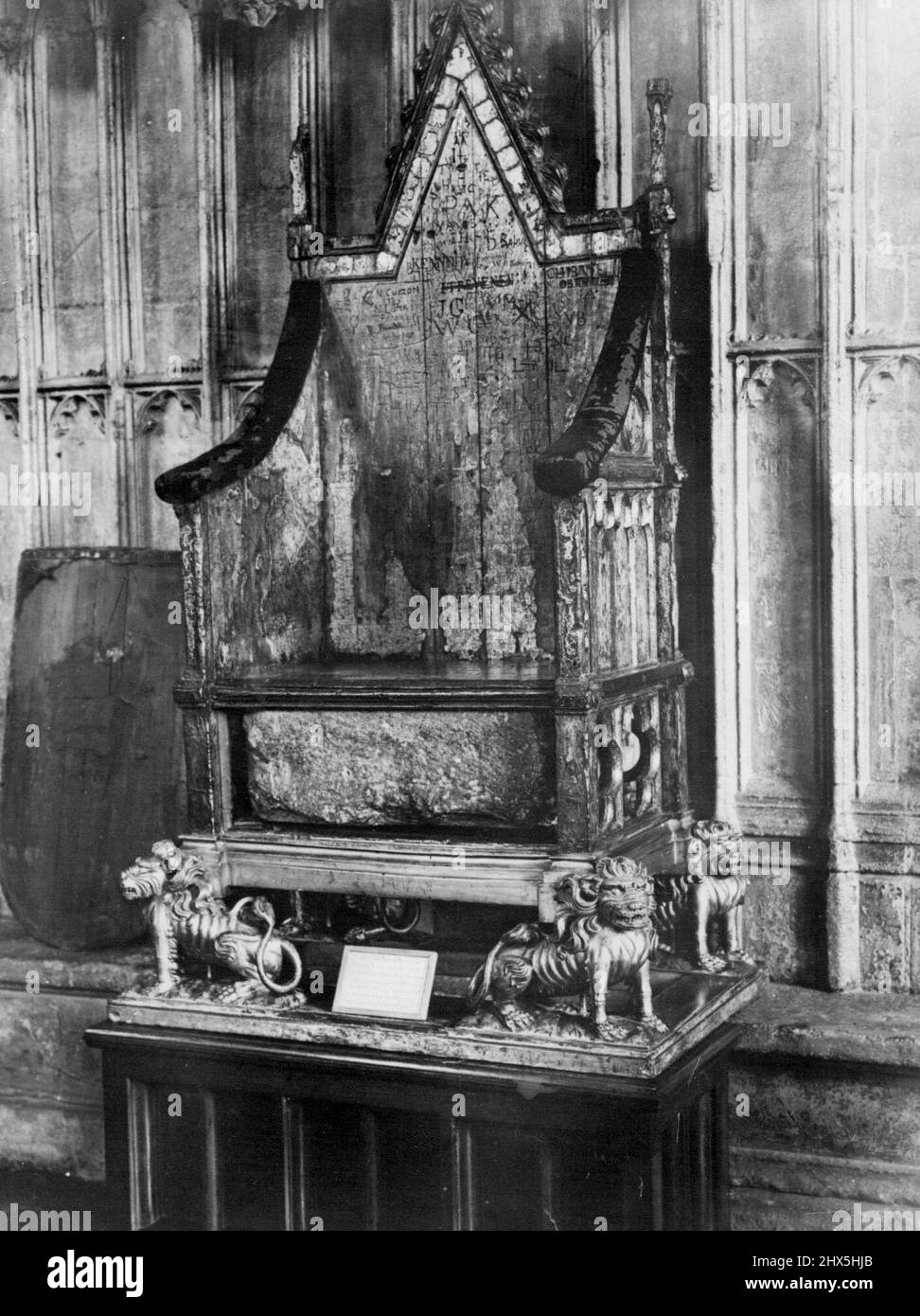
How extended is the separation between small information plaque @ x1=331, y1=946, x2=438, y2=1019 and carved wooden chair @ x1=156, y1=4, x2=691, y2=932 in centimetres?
14

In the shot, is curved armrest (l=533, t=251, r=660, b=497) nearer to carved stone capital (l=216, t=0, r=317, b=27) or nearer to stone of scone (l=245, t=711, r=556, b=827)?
stone of scone (l=245, t=711, r=556, b=827)

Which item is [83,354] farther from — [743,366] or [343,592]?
[743,366]

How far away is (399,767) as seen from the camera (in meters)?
3.50

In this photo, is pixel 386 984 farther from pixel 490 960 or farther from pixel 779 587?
pixel 779 587

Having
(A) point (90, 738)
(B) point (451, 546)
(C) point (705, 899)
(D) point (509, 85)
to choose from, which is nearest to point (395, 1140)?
(C) point (705, 899)

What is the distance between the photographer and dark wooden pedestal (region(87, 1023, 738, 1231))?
3.12m

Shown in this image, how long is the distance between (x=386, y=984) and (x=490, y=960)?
26cm

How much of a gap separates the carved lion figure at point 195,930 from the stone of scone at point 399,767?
0.82ft

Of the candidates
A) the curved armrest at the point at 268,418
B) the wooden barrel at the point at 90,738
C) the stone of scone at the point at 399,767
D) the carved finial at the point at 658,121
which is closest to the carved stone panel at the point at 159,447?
the wooden barrel at the point at 90,738

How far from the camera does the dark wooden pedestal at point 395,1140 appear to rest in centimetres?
312

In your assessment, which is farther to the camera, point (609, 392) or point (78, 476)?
point (78, 476)

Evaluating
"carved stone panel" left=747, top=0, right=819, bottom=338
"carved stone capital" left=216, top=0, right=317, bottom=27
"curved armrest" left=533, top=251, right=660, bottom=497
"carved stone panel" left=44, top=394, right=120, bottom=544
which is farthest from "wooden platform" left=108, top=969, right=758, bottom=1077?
"carved stone capital" left=216, top=0, right=317, bottom=27

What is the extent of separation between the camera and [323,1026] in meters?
3.33
